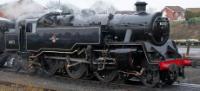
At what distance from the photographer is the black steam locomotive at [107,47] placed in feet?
43.4

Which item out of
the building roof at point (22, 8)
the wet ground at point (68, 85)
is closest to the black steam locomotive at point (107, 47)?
the wet ground at point (68, 85)

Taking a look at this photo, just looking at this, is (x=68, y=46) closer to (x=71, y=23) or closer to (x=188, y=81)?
(x=71, y=23)

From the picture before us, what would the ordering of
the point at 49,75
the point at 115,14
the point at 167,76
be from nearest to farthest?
the point at 167,76
the point at 115,14
the point at 49,75

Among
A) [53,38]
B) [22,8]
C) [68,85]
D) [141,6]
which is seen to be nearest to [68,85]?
[68,85]

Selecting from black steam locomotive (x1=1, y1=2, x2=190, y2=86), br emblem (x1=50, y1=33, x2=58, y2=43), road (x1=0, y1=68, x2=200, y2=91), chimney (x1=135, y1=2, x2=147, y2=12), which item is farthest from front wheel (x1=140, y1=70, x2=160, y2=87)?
br emblem (x1=50, y1=33, x2=58, y2=43)

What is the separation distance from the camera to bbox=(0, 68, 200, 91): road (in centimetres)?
1285

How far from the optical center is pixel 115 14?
14.6 metres

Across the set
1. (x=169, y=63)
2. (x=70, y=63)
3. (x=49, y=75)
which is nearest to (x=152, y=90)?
(x=169, y=63)

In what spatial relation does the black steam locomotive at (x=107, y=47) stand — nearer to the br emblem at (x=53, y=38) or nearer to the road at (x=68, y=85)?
the br emblem at (x=53, y=38)

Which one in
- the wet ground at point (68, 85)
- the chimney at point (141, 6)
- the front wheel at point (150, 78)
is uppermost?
the chimney at point (141, 6)

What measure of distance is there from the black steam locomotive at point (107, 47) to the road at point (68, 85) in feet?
1.32

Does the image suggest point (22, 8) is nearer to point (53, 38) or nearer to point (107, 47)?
point (53, 38)

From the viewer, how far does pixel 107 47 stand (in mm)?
14039

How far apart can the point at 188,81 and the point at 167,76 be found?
5.54 ft
